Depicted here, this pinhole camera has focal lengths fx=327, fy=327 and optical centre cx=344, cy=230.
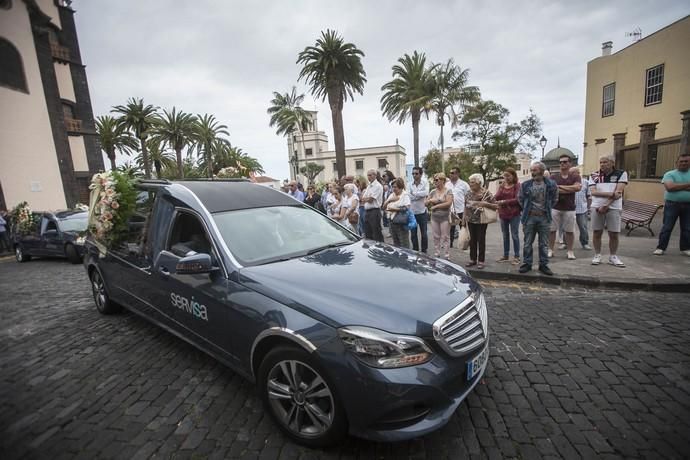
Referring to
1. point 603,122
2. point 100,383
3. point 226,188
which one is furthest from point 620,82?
point 100,383

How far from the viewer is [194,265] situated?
2.54m

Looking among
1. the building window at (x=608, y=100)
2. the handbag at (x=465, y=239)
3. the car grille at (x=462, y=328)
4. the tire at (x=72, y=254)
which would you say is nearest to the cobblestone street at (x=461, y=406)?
the car grille at (x=462, y=328)

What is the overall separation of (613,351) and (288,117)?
39021 mm

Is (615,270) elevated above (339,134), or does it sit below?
below

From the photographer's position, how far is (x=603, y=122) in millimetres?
22344

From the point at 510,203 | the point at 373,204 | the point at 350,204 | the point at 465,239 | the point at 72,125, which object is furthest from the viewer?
the point at 72,125

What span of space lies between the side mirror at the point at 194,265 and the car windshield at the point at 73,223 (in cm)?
963

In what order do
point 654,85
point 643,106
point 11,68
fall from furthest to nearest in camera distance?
1. point 643,106
2. point 654,85
3. point 11,68

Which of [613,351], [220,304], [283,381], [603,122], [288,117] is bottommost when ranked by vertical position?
[613,351]

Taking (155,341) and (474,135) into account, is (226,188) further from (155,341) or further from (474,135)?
(474,135)

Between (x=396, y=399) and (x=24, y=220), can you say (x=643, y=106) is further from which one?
(x=24, y=220)

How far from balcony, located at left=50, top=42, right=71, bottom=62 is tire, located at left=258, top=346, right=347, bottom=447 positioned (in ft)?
102

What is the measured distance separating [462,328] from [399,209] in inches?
182

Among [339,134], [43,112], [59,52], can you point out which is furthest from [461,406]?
[59,52]
